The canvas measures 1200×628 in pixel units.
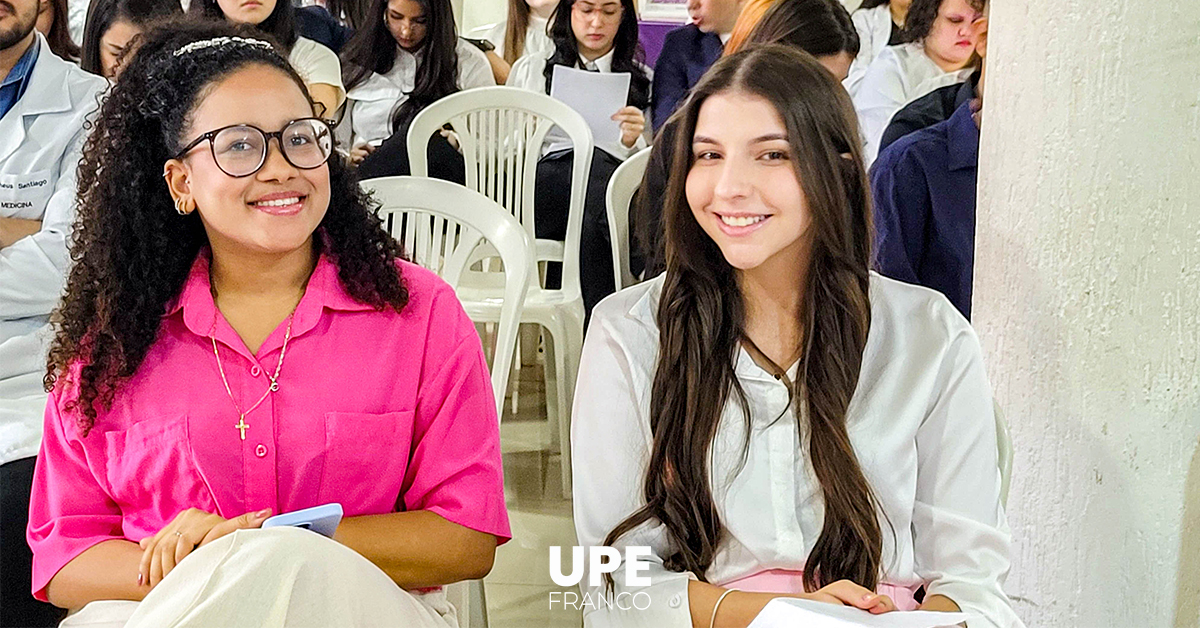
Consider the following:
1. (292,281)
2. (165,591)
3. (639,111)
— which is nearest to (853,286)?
(292,281)

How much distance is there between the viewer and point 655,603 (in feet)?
4.33

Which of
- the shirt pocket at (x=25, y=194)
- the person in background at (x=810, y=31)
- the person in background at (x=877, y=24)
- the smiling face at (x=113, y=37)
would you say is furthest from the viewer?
the person in background at (x=877, y=24)

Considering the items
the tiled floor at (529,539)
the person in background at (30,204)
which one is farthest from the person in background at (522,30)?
the person in background at (30,204)

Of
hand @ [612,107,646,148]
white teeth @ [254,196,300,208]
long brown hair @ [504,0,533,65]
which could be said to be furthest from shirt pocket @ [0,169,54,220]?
long brown hair @ [504,0,533,65]

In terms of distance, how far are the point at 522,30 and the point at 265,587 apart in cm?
388

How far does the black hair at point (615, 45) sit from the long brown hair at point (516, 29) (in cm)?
55

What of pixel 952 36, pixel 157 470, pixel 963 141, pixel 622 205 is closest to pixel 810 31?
pixel 963 141

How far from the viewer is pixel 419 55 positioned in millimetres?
4020

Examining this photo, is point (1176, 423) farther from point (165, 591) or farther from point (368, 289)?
point (165, 591)

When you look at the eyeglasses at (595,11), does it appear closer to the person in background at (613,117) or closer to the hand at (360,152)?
the person in background at (613,117)

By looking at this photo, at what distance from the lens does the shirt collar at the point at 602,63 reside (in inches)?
164

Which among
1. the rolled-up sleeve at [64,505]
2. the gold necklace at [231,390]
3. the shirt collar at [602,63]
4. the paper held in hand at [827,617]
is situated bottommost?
the paper held in hand at [827,617]

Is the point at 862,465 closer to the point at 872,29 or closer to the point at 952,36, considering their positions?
the point at 952,36

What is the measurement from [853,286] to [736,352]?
156mm
